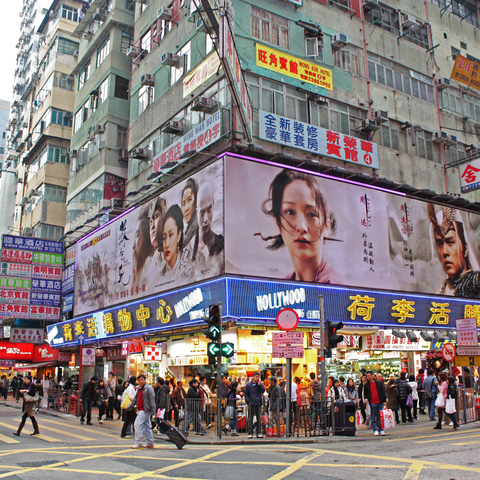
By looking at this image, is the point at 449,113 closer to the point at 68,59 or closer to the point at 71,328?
the point at 71,328

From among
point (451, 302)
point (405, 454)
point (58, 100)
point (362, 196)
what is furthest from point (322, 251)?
point (58, 100)

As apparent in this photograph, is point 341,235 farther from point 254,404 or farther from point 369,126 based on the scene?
point 254,404

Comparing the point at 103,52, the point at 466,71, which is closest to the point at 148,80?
the point at 103,52

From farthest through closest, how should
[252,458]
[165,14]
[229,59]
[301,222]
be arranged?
[165,14] < [301,222] < [229,59] < [252,458]

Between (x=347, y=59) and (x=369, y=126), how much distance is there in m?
3.85

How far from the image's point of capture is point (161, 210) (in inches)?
938

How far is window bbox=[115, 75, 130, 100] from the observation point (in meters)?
33.1

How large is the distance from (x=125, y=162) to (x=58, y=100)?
12972 mm

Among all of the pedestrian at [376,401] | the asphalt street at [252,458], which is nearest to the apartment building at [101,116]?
the asphalt street at [252,458]

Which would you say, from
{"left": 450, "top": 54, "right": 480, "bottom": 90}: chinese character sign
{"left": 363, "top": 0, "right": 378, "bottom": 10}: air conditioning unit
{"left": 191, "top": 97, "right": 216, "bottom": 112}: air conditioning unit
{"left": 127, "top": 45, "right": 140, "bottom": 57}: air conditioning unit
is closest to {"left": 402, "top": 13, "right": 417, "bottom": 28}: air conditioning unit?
{"left": 363, "top": 0, "right": 378, "bottom": 10}: air conditioning unit

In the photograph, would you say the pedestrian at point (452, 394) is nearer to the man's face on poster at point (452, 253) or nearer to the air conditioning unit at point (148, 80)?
the man's face on poster at point (452, 253)

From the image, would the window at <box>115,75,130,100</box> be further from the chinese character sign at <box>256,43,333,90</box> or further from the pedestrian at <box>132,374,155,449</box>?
the pedestrian at <box>132,374,155,449</box>

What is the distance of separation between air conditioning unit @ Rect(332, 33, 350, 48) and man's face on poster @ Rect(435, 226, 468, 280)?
32.8ft

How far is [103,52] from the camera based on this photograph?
1380 inches
